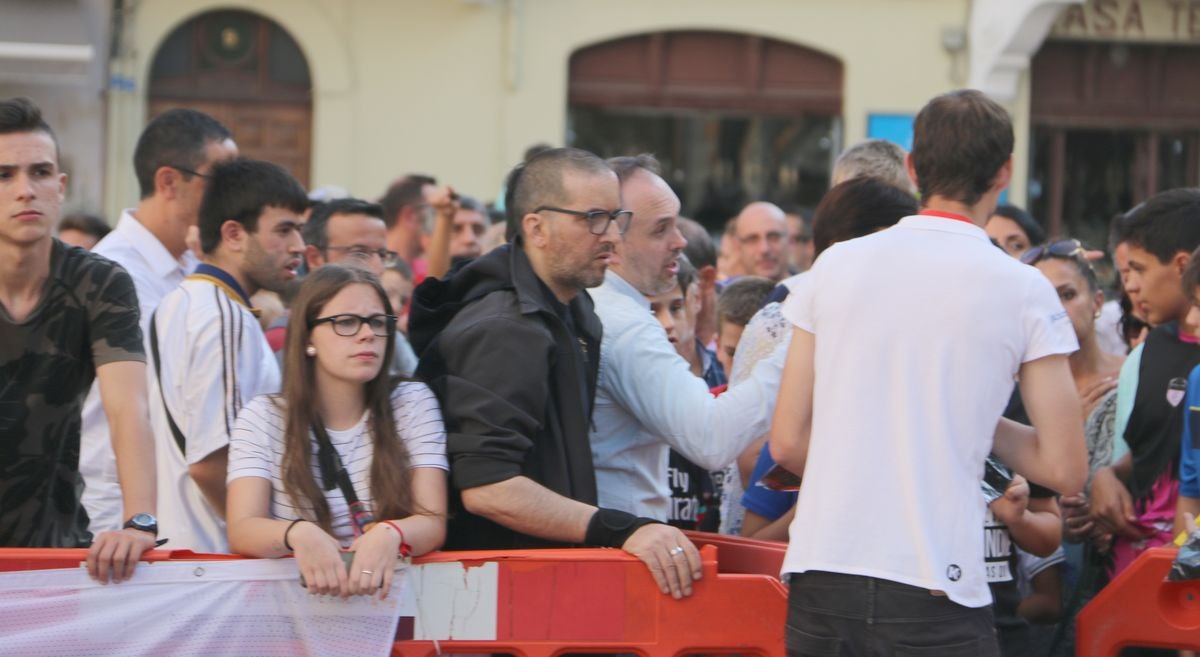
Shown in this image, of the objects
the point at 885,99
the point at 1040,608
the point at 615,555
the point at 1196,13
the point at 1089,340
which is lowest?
the point at 1040,608

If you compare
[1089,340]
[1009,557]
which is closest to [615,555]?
[1009,557]

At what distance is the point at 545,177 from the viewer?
4.10 m

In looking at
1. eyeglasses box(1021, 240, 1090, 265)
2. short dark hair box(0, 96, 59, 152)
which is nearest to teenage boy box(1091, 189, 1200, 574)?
eyeglasses box(1021, 240, 1090, 265)

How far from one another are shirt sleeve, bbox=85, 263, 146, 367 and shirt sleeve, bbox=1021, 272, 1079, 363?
2.25m

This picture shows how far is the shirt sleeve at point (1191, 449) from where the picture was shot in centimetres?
438

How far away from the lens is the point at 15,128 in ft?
13.5

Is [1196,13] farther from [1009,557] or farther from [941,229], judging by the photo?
[941,229]

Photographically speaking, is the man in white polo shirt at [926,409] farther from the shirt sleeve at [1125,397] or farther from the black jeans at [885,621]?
the shirt sleeve at [1125,397]

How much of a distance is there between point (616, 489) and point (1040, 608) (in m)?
1.63

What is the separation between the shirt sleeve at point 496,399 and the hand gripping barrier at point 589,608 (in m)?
0.24

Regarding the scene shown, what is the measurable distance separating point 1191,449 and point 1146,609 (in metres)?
0.78

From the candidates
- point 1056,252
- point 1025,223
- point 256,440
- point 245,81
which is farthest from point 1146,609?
point 245,81

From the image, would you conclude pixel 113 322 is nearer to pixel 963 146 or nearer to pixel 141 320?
pixel 141 320

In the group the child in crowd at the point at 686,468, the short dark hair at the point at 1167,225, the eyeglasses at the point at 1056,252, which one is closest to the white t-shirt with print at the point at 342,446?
the child in crowd at the point at 686,468
